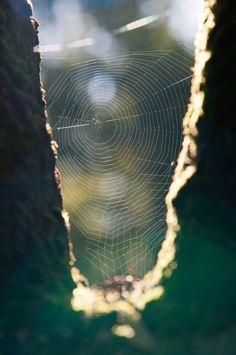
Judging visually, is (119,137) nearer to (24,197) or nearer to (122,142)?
(122,142)

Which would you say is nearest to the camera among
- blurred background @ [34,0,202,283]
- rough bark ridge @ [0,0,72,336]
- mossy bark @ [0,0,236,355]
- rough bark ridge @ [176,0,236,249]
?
mossy bark @ [0,0,236,355]

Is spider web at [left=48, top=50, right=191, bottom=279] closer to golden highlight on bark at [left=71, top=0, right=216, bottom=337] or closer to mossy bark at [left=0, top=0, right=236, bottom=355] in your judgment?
golden highlight on bark at [left=71, top=0, right=216, bottom=337]

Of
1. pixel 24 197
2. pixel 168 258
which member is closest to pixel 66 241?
pixel 24 197

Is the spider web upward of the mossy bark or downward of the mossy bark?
upward

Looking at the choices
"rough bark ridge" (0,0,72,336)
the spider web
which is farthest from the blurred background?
"rough bark ridge" (0,0,72,336)

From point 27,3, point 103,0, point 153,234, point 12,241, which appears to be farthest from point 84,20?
point 12,241

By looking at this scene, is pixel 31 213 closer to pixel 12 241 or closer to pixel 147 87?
pixel 12 241

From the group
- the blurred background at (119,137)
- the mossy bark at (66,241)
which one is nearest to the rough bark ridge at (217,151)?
the mossy bark at (66,241)
